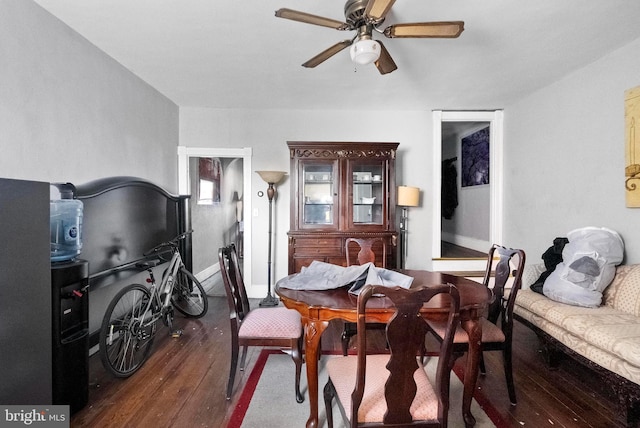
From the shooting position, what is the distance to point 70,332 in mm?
1799

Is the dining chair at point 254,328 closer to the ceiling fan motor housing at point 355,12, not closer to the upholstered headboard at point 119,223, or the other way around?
the upholstered headboard at point 119,223

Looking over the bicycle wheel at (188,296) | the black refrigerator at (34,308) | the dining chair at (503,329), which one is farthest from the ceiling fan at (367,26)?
the bicycle wheel at (188,296)

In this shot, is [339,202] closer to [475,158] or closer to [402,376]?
[402,376]

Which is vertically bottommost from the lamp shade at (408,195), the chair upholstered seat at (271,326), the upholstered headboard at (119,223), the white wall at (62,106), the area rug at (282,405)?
the area rug at (282,405)

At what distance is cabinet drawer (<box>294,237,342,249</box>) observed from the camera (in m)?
3.79

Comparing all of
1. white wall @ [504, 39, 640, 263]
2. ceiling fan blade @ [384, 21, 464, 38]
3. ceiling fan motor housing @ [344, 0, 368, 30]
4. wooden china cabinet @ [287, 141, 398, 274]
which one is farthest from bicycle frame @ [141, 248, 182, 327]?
white wall @ [504, 39, 640, 263]

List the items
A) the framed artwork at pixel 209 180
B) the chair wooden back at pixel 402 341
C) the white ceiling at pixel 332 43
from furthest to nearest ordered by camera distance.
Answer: the framed artwork at pixel 209 180 < the white ceiling at pixel 332 43 < the chair wooden back at pixel 402 341

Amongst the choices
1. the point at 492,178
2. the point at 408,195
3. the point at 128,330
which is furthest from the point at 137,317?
the point at 492,178

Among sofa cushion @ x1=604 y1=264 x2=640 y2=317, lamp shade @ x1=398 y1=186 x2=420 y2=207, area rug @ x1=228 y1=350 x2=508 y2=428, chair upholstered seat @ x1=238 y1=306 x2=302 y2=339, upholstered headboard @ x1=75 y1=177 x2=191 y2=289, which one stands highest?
lamp shade @ x1=398 y1=186 x2=420 y2=207

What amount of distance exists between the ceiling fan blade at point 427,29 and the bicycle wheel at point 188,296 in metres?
2.94

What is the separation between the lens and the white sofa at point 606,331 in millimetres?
1749

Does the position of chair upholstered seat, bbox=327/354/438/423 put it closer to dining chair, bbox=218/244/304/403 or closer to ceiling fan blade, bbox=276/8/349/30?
dining chair, bbox=218/244/304/403

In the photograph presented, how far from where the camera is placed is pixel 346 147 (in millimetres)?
3785

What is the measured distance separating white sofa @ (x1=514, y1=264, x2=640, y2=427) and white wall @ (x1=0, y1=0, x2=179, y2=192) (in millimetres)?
3650
